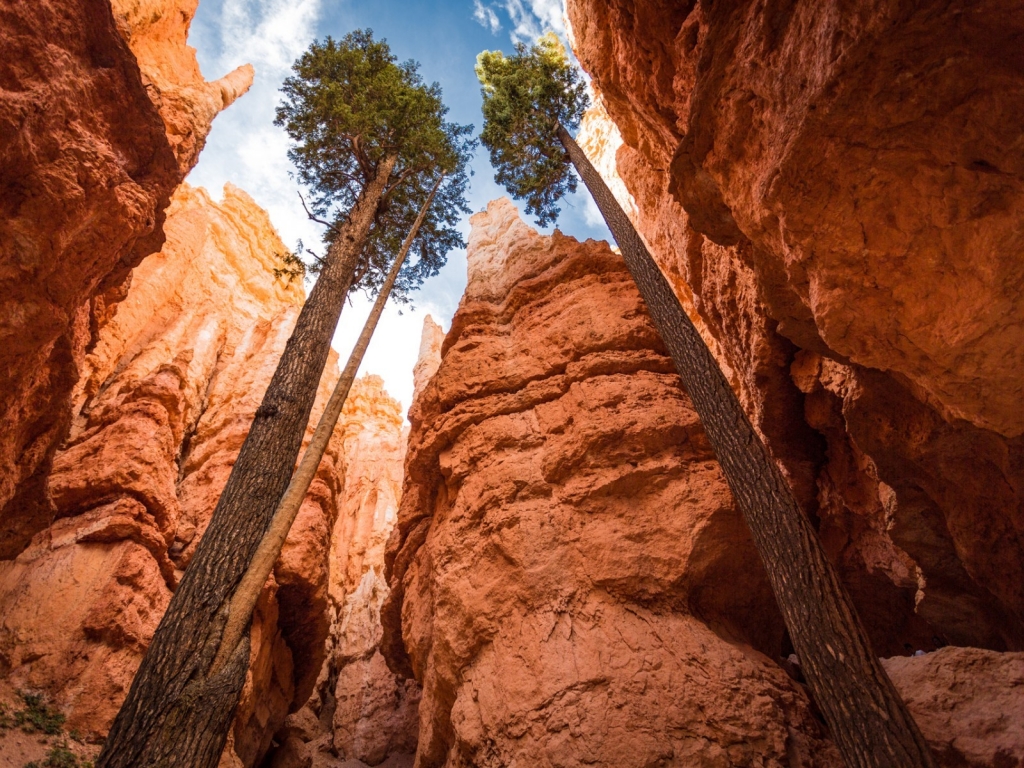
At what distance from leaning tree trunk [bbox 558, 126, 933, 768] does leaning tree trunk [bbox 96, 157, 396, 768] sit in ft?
14.2

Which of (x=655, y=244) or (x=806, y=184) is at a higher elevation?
(x=655, y=244)

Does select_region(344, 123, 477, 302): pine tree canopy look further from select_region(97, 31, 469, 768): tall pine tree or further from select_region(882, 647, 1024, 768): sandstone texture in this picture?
select_region(882, 647, 1024, 768): sandstone texture

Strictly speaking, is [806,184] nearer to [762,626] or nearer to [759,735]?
[759,735]

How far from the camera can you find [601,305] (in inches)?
352

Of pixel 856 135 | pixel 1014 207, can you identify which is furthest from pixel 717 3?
pixel 1014 207

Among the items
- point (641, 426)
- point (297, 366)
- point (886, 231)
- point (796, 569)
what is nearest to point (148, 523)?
point (297, 366)

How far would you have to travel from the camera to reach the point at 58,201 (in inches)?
206

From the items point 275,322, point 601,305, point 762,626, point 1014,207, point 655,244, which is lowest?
point 762,626

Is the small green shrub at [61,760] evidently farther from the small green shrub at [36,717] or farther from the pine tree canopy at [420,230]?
the pine tree canopy at [420,230]

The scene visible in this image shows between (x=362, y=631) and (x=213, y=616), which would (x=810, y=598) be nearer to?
(x=213, y=616)

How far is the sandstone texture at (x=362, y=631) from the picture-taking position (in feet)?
41.4

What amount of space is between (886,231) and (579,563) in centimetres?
447

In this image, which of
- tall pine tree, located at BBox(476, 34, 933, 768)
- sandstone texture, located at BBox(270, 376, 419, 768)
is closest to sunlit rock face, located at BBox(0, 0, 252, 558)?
tall pine tree, located at BBox(476, 34, 933, 768)

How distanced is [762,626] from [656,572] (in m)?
1.84
